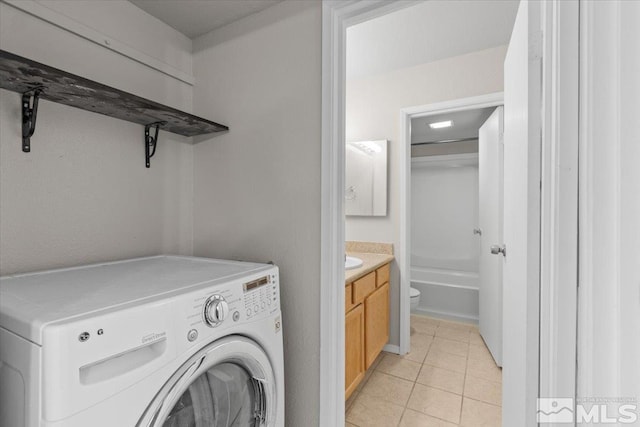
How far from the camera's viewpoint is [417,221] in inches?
161

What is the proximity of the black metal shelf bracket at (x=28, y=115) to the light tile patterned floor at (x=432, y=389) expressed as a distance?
77.3 inches

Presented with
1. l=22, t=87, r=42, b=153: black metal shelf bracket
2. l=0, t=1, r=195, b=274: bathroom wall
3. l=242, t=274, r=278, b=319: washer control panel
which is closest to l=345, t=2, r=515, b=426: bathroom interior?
l=242, t=274, r=278, b=319: washer control panel

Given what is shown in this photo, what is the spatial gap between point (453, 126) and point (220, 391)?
3453 millimetres

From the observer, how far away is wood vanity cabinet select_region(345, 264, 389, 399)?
5.56ft

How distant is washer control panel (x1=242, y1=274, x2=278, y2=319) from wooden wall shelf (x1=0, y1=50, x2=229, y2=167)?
2.50 ft

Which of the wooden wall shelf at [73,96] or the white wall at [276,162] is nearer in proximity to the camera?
the wooden wall shelf at [73,96]

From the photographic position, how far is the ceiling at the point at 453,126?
2955 mm

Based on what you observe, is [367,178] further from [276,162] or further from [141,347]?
[141,347]

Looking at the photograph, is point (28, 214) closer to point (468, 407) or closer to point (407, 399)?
point (407, 399)

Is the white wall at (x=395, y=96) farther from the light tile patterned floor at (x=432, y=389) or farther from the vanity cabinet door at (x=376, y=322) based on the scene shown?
the light tile patterned floor at (x=432, y=389)

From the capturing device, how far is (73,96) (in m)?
1.01

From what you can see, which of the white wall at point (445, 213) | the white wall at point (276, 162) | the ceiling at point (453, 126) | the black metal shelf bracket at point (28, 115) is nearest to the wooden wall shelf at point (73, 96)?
the black metal shelf bracket at point (28, 115)

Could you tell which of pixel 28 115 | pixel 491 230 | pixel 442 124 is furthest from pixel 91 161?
pixel 442 124

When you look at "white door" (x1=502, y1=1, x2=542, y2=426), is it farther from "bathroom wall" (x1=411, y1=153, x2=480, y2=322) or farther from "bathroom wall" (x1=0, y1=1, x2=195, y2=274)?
"bathroom wall" (x1=411, y1=153, x2=480, y2=322)
